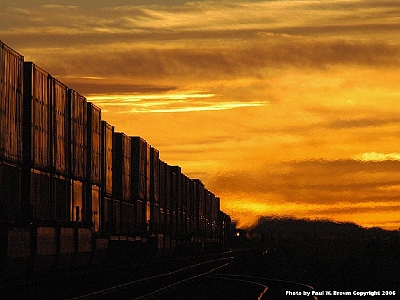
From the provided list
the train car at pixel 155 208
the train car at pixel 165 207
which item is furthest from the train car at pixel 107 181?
the train car at pixel 165 207

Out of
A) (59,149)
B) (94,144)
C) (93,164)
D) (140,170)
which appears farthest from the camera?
(140,170)

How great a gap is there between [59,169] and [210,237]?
87847 millimetres

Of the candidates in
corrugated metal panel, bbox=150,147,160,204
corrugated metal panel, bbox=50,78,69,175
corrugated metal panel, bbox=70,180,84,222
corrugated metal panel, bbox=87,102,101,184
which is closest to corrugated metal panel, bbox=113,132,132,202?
corrugated metal panel, bbox=87,102,101,184

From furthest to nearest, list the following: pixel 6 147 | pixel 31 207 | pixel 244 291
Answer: pixel 31 207
pixel 6 147
pixel 244 291

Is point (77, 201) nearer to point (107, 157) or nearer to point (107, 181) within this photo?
point (107, 181)

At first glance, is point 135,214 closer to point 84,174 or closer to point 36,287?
point 84,174

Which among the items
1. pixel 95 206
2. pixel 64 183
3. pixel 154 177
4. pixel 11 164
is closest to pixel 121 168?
pixel 95 206

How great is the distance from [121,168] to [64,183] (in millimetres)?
21718

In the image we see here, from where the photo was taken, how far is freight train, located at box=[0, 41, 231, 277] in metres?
36.4

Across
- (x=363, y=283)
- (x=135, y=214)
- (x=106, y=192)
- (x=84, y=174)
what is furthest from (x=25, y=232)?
(x=135, y=214)

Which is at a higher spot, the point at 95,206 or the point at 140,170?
the point at 140,170

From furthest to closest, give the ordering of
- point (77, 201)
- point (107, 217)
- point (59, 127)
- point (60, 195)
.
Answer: point (107, 217), point (77, 201), point (59, 127), point (60, 195)

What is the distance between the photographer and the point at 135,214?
2916 inches

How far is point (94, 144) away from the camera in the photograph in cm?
5800
